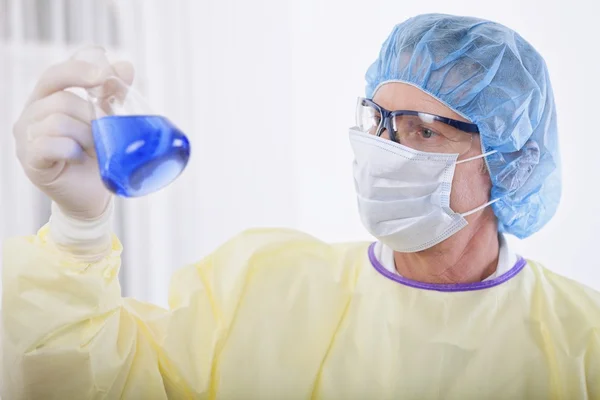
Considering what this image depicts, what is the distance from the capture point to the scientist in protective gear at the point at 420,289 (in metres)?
1.24

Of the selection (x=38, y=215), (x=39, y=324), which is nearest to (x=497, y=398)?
(x=39, y=324)

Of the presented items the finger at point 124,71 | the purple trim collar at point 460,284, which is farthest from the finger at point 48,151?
the purple trim collar at point 460,284

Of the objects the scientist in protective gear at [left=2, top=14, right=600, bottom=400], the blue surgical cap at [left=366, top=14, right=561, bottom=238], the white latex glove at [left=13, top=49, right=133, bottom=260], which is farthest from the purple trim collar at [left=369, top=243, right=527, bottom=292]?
the white latex glove at [left=13, top=49, right=133, bottom=260]

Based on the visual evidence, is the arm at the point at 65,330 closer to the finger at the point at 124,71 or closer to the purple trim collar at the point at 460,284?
the finger at the point at 124,71

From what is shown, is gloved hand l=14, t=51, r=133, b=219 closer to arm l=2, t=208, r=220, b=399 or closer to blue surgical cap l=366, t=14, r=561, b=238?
arm l=2, t=208, r=220, b=399

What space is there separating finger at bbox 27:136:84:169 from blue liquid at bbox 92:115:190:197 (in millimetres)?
58

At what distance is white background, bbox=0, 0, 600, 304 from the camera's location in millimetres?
2158

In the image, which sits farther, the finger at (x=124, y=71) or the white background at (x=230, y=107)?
the white background at (x=230, y=107)

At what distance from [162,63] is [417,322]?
1.54 meters

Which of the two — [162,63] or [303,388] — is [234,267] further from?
[162,63]

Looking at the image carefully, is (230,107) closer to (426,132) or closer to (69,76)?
(426,132)

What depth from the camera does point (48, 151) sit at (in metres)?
0.97

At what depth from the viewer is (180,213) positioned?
8.05ft

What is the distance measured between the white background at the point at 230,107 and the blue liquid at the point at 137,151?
130 centimetres
